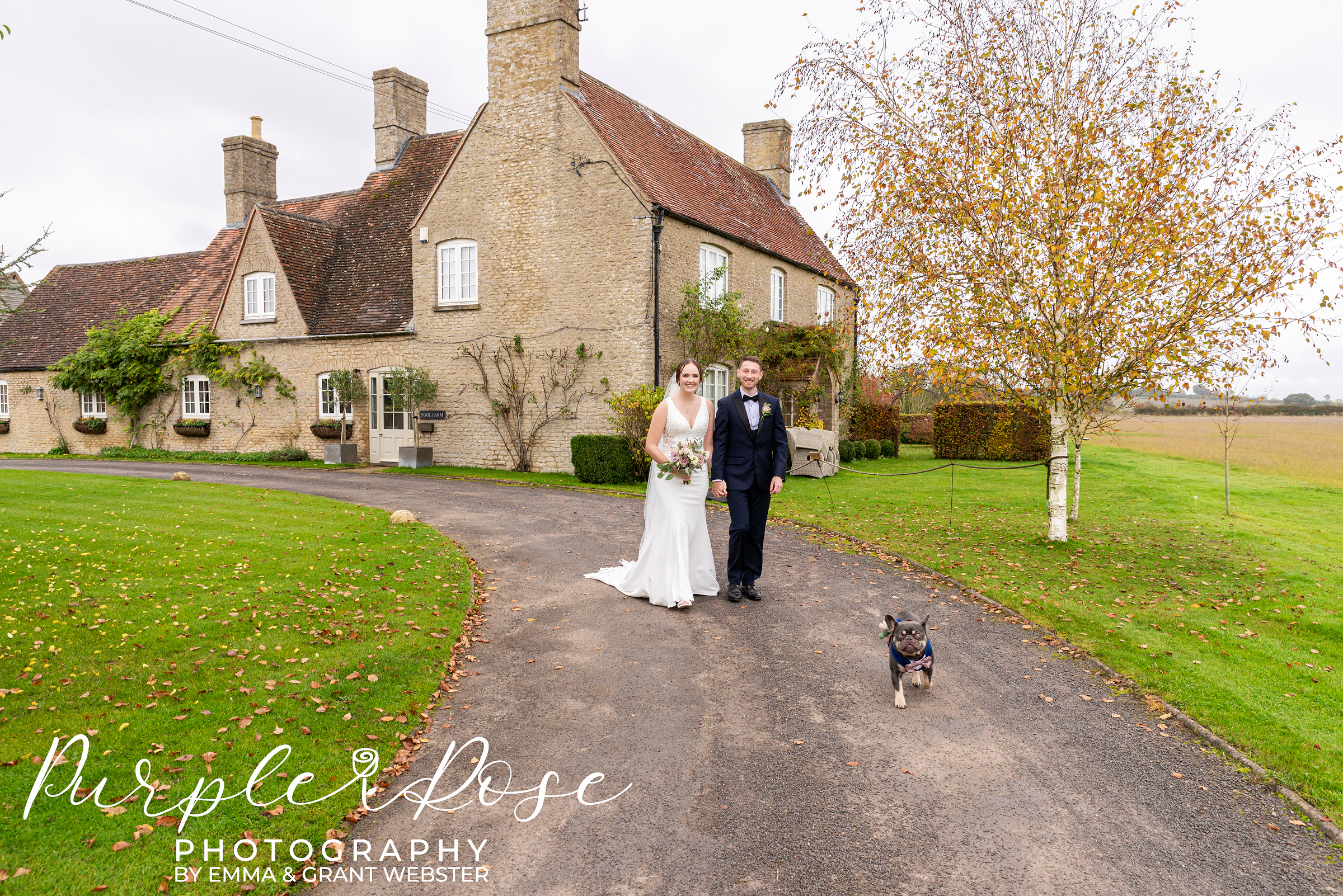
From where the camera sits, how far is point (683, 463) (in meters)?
7.69

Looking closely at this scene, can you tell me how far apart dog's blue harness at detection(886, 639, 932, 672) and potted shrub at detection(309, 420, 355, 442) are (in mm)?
20228

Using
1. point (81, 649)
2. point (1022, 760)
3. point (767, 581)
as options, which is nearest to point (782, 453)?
point (767, 581)

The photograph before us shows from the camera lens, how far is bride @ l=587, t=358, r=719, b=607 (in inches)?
300

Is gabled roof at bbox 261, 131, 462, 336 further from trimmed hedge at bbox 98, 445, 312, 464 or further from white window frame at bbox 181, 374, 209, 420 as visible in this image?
A: white window frame at bbox 181, 374, 209, 420

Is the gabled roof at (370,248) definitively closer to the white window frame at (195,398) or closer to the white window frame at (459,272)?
the white window frame at (459,272)

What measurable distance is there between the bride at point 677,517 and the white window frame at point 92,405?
2714 cm

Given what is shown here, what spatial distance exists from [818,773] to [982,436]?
26881 mm

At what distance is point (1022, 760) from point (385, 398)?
2053 cm

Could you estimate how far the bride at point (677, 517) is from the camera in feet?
25.0

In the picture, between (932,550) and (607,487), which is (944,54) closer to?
(932,550)

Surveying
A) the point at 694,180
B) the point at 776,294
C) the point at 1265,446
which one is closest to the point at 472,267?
the point at 694,180

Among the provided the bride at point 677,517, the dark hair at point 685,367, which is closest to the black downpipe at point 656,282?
the bride at point 677,517

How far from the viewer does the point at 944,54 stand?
10.6 metres

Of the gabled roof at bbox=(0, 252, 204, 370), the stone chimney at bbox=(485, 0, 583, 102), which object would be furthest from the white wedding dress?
the gabled roof at bbox=(0, 252, 204, 370)
